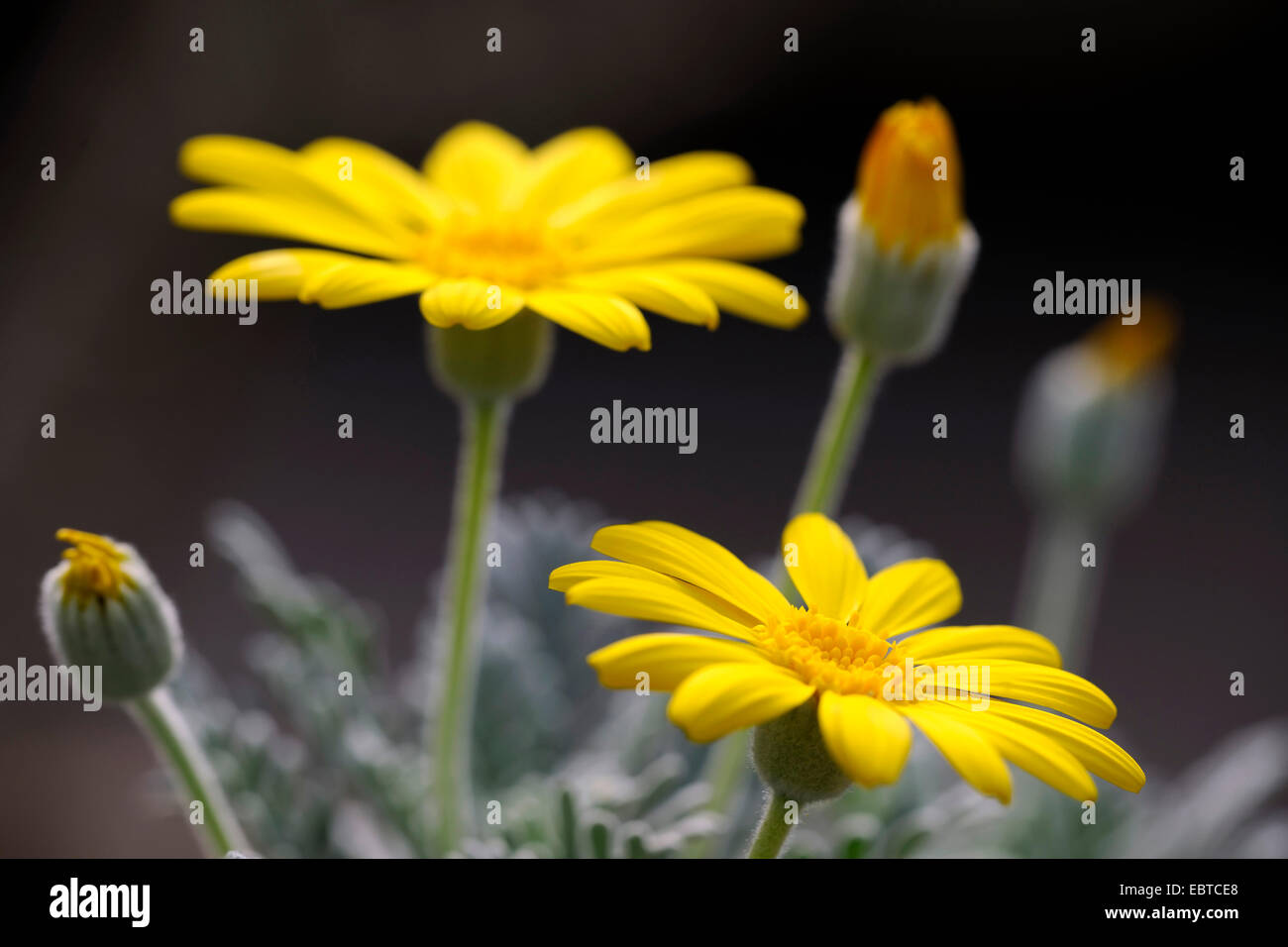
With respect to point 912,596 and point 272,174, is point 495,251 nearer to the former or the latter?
point 272,174

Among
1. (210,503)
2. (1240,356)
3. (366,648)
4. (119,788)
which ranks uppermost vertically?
(1240,356)

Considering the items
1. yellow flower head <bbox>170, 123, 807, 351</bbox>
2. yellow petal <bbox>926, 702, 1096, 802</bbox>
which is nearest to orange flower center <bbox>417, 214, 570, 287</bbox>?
yellow flower head <bbox>170, 123, 807, 351</bbox>

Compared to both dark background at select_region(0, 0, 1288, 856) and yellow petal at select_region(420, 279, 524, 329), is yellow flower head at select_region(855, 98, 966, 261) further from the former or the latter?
dark background at select_region(0, 0, 1288, 856)

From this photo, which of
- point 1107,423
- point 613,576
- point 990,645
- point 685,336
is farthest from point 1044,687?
point 685,336
